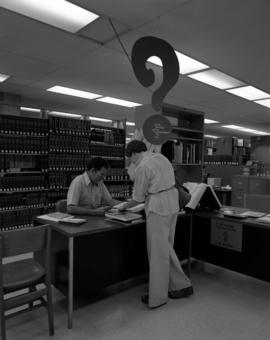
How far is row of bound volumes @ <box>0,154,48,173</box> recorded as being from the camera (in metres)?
4.34

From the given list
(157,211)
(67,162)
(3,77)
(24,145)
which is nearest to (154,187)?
(157,211)

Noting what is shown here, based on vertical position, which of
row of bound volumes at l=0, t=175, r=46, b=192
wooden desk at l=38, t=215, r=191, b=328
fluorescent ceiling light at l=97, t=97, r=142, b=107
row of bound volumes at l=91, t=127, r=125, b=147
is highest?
fluorescent ceiling light at l=97, t=97, r=142, b=107

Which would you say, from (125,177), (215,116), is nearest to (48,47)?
(125,177)

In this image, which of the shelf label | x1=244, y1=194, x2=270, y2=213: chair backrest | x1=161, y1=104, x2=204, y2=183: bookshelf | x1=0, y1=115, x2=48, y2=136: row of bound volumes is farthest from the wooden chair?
x1=0, y1=115, x2=48, y2=136: row of bound volumes

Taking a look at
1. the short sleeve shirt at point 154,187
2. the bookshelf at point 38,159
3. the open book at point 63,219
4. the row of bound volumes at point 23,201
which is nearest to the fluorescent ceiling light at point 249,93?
the bookshelf at point 38,159

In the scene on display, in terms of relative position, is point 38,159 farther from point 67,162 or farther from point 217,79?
point 217,79

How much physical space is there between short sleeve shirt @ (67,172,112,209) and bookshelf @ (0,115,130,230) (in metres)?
1.77

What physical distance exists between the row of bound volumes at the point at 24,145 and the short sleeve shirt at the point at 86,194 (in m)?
1.85

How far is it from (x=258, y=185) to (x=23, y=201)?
5.04 metres

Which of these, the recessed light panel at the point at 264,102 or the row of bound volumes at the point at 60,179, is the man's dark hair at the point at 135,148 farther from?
the recessed light panel at the point at 264,102

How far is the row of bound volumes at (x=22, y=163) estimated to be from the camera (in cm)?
434

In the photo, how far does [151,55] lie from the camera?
2.62 metres

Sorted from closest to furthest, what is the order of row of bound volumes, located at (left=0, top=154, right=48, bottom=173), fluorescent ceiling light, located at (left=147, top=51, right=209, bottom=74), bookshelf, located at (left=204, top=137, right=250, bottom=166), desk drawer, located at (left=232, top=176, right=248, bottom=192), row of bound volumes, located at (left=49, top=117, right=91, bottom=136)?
fluorescent ceiling light, located at (left=147, top=51, right=209, bottom=74) < row of bound volumes, located at (left=0, top=154, right=48, bottom=173) < row of bound volumes, located at (left=49, top=117, right=91, bottom=136) < desk drawer, located at (left=232, top=176, right=248, bottom=192) < bookshelf, located at (left=204, top=137, right=250, bottom=166)

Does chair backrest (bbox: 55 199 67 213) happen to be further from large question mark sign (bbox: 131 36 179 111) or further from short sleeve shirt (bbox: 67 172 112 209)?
large question mark sign (bbox: 131 36 179 111)
